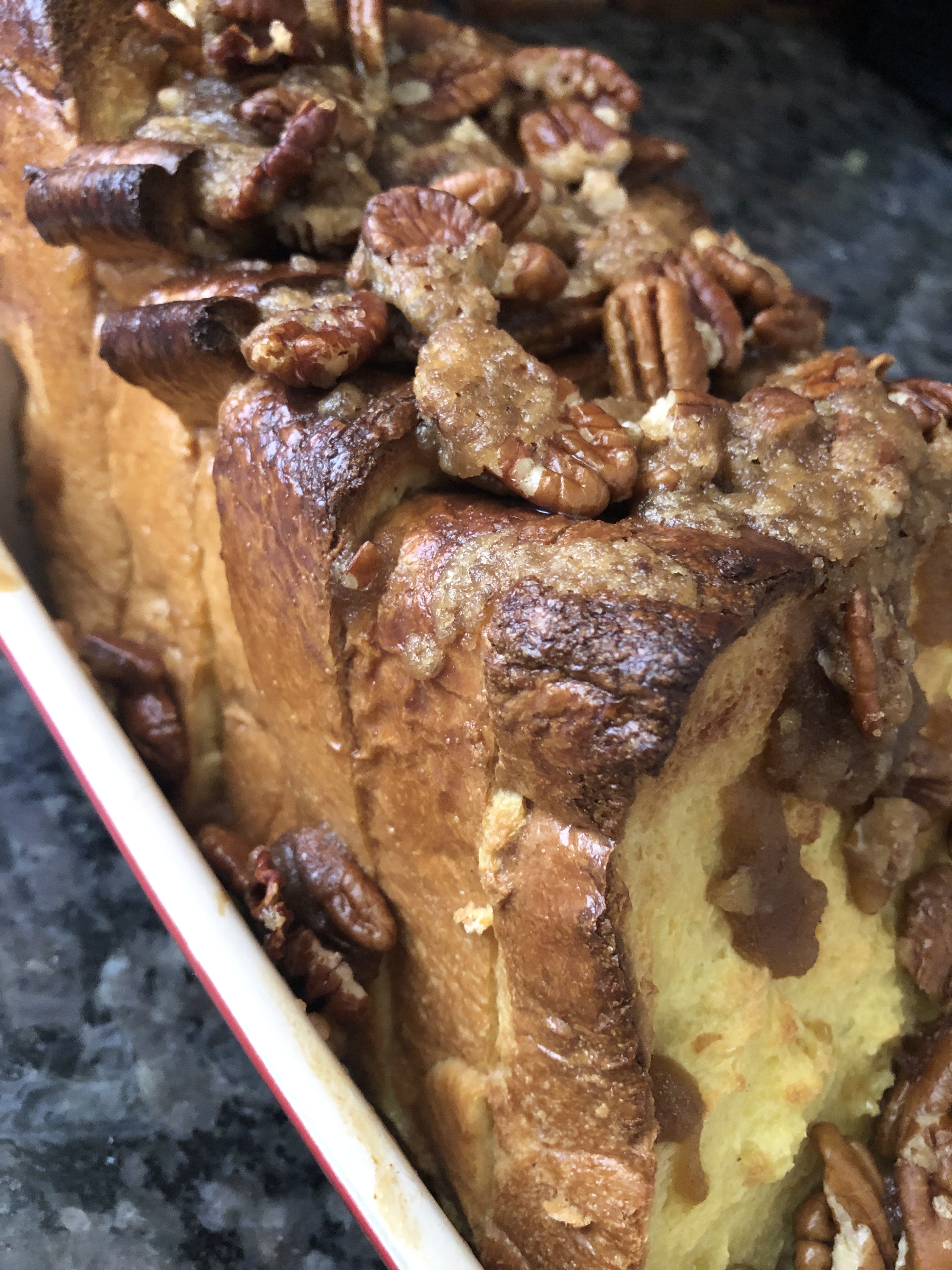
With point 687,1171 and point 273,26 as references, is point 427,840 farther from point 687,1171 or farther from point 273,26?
point 273,26

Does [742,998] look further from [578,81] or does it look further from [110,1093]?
[578,81]

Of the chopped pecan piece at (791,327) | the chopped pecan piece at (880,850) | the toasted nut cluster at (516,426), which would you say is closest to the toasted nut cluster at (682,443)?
the toasted nut cluster at (516,426)

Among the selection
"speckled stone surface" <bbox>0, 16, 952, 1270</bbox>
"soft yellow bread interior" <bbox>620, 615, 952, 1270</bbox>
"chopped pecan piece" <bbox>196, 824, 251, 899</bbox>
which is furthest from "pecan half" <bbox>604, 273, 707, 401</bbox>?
"speckled stone surface" <bbox>0, 16, 952, 1270</bbox>

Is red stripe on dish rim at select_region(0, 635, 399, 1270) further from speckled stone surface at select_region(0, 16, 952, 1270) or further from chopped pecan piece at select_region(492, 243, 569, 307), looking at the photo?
chopped pecan piece at select_region(492, 243, 569, 307)

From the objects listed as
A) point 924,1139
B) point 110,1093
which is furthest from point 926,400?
point 110,1093

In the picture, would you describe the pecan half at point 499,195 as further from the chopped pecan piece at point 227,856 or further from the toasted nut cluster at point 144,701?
the chopped pecan piece at point 227,856

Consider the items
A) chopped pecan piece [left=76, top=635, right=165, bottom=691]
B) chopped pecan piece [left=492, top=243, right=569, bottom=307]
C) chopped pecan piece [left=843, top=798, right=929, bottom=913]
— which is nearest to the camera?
chopped pecan piece [left=843, top=798, right=929, bottom=913]

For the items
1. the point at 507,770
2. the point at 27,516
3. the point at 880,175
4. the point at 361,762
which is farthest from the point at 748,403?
the point at 880,175
